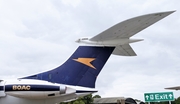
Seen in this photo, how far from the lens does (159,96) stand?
843 cm

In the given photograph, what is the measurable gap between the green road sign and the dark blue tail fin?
2.00 metres

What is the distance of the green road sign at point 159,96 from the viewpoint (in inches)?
328

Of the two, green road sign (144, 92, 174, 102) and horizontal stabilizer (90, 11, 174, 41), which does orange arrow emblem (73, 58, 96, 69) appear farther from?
green road sign (144, 92, 174, 102)

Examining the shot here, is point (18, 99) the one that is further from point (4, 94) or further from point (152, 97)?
point (152, 97)

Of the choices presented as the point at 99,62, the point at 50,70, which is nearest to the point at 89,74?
the point at 99,62

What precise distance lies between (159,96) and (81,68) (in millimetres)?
2744

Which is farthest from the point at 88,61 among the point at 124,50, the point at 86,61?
the point at 124,50

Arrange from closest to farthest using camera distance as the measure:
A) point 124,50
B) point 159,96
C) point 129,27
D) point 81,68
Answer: point 129,27
point 81,68
point 124,50
point 159,96

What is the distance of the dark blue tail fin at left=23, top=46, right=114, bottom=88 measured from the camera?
25.2 feet

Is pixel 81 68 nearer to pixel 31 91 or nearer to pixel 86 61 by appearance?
pixel 86 61

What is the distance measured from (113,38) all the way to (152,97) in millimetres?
2517

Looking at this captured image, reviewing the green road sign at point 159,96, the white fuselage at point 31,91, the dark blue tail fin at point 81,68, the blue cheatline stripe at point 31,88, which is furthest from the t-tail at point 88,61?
the green road sign at point 159,96

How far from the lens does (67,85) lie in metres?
7.56

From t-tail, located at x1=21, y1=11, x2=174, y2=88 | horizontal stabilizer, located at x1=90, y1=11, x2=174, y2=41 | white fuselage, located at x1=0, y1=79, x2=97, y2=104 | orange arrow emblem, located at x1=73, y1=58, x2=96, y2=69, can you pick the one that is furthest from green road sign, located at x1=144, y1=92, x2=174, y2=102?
white fuselage, located at x1=0, y1=79, x2=97, y2=104
